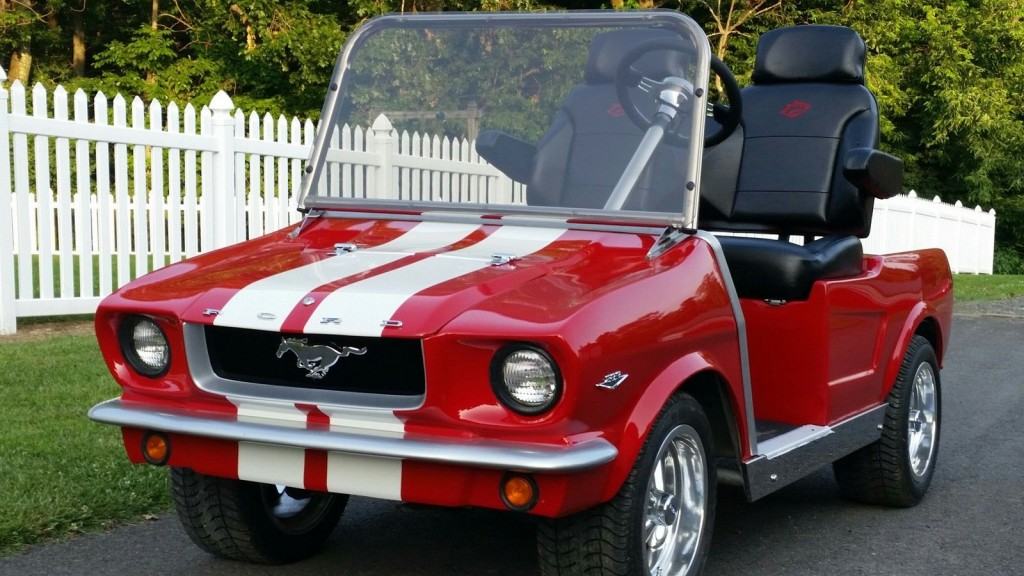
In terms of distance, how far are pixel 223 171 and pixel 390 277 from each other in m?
6.89

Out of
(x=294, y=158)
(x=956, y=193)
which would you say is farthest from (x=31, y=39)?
(x=956, y=193)

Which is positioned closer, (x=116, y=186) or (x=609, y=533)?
(x=609, y=533)

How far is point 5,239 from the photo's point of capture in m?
8.63

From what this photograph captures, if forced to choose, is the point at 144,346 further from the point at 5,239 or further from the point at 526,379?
the point at 5,239

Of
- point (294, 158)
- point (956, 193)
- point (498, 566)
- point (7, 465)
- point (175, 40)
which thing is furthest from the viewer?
point (956, 193)

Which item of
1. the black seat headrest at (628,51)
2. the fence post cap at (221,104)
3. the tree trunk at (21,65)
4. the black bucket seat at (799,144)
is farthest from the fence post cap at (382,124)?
the tree trunk at (21,65)

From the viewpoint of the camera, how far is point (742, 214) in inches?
246

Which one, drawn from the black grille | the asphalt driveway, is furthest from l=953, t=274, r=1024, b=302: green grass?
the black grille

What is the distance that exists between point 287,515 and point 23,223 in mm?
5484

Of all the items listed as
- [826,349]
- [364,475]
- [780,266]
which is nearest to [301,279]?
[364,475]

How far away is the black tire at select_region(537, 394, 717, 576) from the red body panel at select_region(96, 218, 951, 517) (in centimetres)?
9

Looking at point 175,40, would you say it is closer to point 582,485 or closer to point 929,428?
point 929,428

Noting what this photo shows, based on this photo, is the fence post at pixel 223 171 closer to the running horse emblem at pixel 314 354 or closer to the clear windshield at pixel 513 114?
the clear windshield at pixel 513 114

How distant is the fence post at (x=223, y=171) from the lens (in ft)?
33.1
